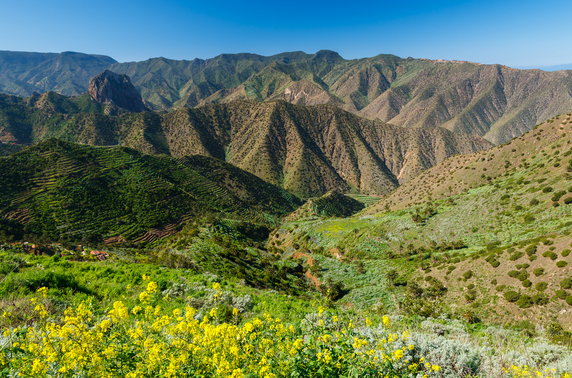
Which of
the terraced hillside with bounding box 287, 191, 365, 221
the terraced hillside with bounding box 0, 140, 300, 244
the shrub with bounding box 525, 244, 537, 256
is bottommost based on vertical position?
the terraced hillside with bounding box 287, 191, 365, 221

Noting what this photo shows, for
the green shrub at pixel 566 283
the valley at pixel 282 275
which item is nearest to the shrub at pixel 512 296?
the valley at pixel 282 275

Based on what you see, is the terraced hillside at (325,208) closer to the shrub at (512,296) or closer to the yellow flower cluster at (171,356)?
the shrub at (512,296)

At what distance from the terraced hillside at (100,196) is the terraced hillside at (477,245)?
38.8 m

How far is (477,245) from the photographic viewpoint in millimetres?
38812

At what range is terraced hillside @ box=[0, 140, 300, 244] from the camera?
6619 cm

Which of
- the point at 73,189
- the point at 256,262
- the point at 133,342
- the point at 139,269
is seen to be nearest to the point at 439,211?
the point at 256,262

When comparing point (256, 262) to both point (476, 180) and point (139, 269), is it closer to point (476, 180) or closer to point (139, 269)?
point (139, 269)

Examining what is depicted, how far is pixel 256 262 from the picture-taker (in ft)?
144

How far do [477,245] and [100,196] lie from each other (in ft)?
307

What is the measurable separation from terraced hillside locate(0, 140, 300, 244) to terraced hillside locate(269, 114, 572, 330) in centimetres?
3881

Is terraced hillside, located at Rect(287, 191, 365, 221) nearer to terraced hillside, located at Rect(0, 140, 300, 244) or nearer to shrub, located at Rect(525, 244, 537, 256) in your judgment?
terraced hillside, located at Rect(0, 140, 300, 244)

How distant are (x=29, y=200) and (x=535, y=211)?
10989 cm

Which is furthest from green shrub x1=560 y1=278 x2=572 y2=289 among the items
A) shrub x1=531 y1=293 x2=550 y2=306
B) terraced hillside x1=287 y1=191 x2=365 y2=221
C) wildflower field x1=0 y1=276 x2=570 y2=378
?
terraced hillside x1=287 y1=191 x2=365 y2=221

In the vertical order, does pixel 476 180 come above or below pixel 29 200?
above
